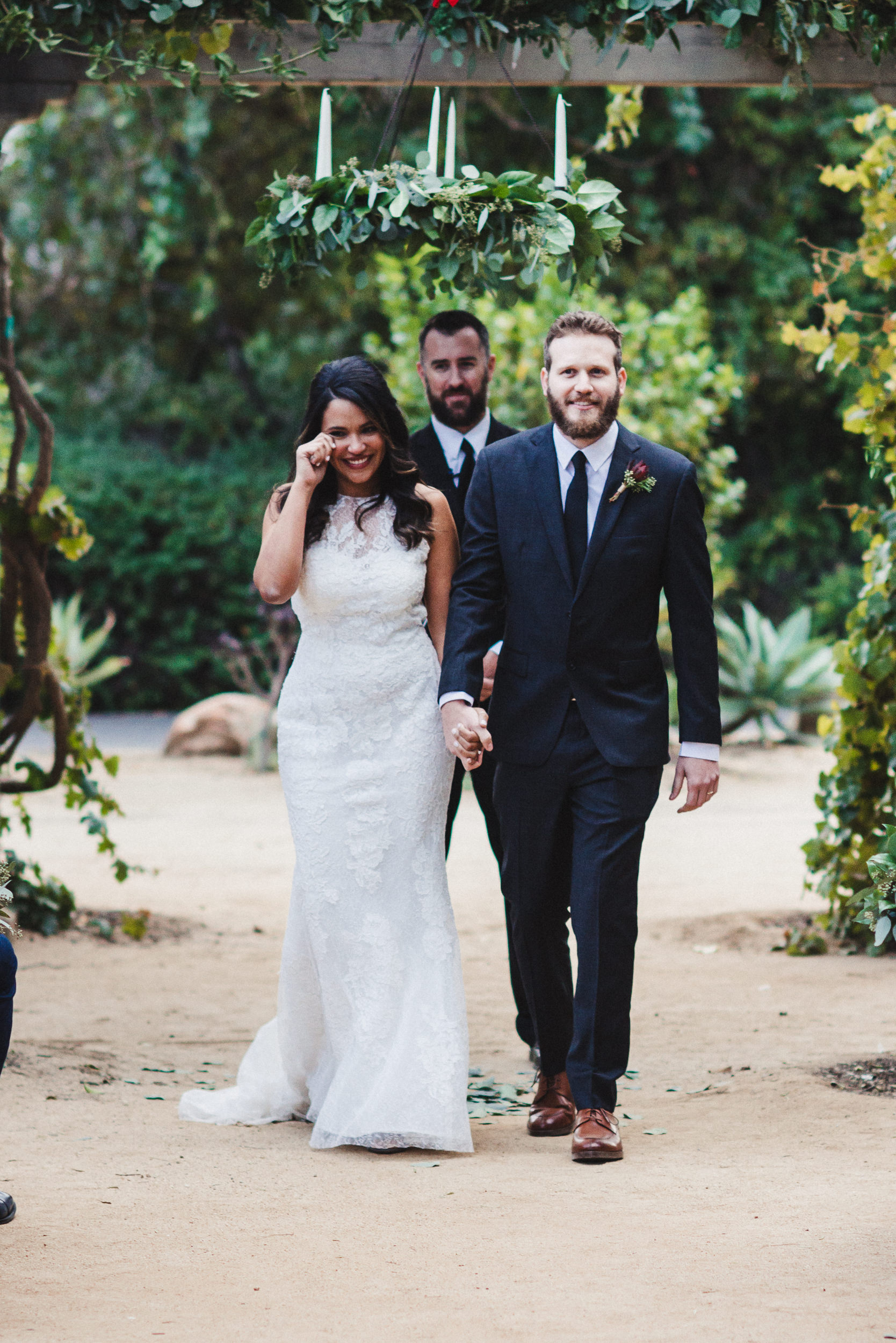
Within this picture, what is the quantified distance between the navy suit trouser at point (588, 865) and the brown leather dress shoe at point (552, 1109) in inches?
9.6

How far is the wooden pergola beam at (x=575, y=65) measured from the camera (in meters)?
4.82

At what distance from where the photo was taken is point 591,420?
12.9 ft

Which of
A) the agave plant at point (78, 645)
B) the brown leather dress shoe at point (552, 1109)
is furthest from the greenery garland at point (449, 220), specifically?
the agave plant at point (78, 645)

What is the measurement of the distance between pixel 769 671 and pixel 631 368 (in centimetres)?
252

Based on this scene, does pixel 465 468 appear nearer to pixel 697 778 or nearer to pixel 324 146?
pixel 324 146

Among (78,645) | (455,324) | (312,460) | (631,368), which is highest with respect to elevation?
(631,368)

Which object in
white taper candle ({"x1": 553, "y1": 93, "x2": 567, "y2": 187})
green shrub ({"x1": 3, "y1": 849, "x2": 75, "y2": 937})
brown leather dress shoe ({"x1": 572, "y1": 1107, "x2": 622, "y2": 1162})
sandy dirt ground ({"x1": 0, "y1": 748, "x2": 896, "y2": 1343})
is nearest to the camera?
sandy dirt ground ({"x1": 0, "y1": 748, "x2": 896, "y2": 1343})

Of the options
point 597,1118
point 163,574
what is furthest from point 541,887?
point 163,574

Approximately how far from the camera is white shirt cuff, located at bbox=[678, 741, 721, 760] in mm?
3928

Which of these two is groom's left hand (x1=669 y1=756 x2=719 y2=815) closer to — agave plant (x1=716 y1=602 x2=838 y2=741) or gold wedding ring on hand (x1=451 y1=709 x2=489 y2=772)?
gold wedding ring on hand (x1=451 y1=709 x2=489 y2=772)

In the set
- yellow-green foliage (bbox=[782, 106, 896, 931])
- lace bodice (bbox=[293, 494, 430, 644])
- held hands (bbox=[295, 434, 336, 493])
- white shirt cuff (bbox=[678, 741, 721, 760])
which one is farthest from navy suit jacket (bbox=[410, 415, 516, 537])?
yellow-green foliage (bbox=[782, 106, 896, 931])

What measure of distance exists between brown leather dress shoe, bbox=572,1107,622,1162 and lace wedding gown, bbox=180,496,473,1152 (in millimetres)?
327

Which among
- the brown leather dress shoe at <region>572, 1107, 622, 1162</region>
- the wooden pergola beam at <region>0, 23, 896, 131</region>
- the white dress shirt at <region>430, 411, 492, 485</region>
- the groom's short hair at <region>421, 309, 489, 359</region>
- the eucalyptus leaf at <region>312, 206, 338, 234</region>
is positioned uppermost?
the wooden pergola beam at <region>0, 23, 896, 131</region>

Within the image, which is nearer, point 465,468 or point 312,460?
point 312,460
